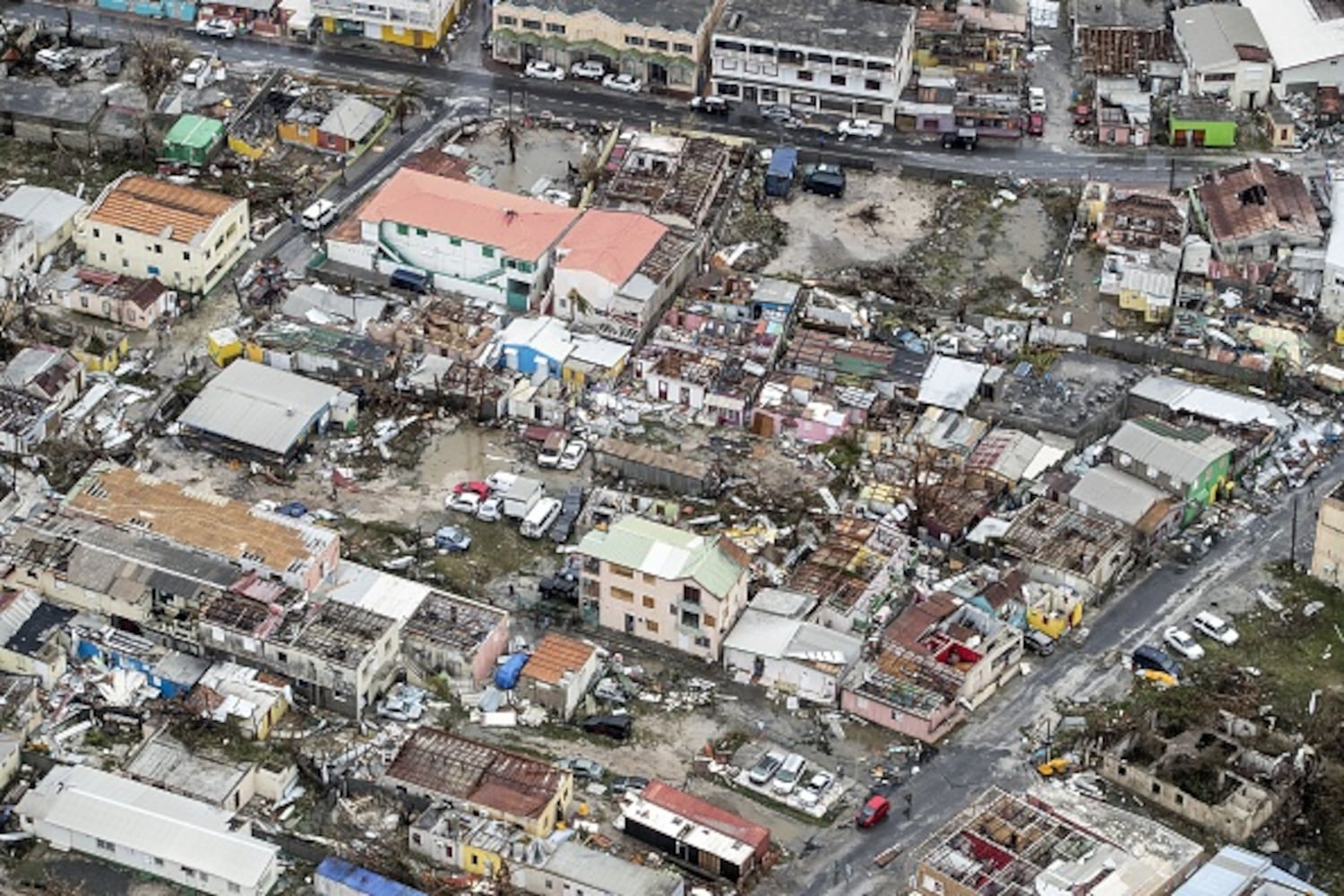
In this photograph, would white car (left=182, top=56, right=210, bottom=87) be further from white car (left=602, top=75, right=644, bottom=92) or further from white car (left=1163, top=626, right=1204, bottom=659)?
white car (left=1163, top=626, right=1204, bottom=659)

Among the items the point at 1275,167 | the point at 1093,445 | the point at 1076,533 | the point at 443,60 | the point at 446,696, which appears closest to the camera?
the point at 446,696

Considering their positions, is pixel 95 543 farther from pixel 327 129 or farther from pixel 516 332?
pixel 327 129

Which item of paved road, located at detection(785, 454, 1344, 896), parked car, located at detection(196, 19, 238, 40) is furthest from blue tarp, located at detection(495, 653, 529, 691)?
parked car, located at detection(196, 19, 238, 40)

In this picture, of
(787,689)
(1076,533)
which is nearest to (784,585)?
(787,689)

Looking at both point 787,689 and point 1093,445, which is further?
point 1093,445

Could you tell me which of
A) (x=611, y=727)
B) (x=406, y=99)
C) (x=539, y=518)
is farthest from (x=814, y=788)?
(x=406, y=99)

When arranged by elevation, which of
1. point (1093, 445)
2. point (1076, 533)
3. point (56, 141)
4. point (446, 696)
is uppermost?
point (56, 141)

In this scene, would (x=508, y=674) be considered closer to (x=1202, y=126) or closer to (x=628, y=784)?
(x=628, y=784)
